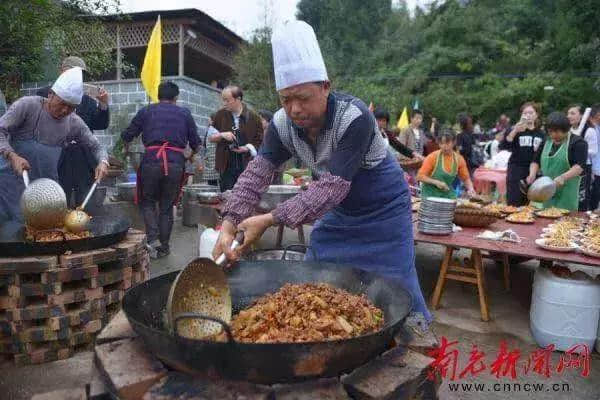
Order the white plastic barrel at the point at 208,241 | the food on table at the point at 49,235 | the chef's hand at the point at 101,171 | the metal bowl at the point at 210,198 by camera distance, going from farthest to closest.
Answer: the metal bowl at the point at 210,198
the white plastic barrel at the point at 208,241
the chef's hand at the point at 101,171
the food on table at the point at 49,235

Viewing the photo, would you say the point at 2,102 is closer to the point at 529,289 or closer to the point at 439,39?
the point at 529,289

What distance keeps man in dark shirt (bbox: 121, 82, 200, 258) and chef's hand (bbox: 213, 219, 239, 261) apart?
3.40 metres

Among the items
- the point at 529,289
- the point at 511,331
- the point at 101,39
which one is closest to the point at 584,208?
the point at 529,289

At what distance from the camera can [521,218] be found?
487cm

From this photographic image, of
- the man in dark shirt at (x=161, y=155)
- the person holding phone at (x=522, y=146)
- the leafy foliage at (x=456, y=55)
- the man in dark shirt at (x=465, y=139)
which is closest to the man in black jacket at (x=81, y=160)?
the man in dark shirt at (x=161, y=155)

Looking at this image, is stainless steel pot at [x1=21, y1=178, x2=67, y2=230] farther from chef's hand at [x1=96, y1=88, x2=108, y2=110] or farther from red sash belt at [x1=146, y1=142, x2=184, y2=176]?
red sash belt at [x1=146, y1=142, x2=184, y2=176]

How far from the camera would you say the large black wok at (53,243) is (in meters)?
2.64

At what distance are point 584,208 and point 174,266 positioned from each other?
253 inches

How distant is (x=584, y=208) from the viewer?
7078 millimetres

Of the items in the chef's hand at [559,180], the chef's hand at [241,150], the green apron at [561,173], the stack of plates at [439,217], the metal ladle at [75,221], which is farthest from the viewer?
the chef's hand at [241,150]

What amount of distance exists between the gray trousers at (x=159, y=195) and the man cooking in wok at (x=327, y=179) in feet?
10.6

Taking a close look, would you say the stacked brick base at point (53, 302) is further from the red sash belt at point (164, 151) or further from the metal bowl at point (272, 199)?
the red sash belt at point (164, 151)

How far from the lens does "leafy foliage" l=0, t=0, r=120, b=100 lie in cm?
663

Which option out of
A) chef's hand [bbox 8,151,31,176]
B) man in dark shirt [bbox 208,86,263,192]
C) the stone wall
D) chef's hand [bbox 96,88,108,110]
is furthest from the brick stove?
the stone wall
